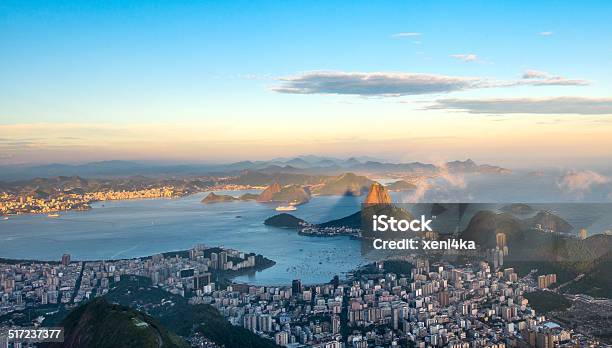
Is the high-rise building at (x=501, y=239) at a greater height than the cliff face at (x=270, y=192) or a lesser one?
greater

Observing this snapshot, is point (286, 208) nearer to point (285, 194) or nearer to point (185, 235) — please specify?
point (285, 194)

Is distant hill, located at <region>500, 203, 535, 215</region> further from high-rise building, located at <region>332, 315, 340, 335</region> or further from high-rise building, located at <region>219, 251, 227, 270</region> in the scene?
high-rise building, located at <region>332, 315, 340, 335</region>

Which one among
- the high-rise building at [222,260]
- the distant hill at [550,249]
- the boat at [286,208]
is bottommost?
the boat at [286,208]

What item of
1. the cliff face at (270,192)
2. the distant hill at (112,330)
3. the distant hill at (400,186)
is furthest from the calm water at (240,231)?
the distant hill at (112,330)

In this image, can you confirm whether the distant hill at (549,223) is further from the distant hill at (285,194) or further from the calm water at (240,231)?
the distant hill at (285,194)

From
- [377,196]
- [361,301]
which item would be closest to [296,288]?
[361,301]

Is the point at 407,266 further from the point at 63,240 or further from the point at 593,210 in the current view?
the point at 63,240
